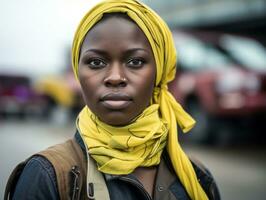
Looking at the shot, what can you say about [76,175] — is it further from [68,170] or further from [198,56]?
[198,56]

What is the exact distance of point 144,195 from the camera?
1.73m

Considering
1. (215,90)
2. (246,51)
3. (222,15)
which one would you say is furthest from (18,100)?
(215,90)

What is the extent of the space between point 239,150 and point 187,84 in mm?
1202

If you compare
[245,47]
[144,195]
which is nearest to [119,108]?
[144,195]

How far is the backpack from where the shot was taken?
5.29 ft

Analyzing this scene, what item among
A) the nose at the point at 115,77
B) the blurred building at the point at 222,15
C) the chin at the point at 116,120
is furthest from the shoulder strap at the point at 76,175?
the blurred building at the point at 222,15

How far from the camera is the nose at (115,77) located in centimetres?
168

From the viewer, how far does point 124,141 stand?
1.72m

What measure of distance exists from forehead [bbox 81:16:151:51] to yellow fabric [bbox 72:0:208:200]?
17 mm

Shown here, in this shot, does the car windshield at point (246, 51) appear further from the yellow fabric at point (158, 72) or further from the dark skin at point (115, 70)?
the dark skin at point (115, 70)

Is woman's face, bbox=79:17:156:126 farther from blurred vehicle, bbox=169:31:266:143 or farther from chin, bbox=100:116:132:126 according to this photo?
blurred vehicle, bbox=169:31:266:143

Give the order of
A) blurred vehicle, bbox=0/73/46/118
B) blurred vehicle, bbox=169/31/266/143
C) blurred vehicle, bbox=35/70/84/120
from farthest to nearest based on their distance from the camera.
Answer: blurred vehicle, bbox=0/73/46/118
blurred vehicle, bbox=35/70/84/120
blurred vehicle, bbox=169/31/266/143

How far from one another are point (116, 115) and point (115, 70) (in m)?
0.15

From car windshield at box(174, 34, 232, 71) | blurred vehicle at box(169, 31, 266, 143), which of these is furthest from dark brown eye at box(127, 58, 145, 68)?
car windshield at box(174, 34, 232, 71)
